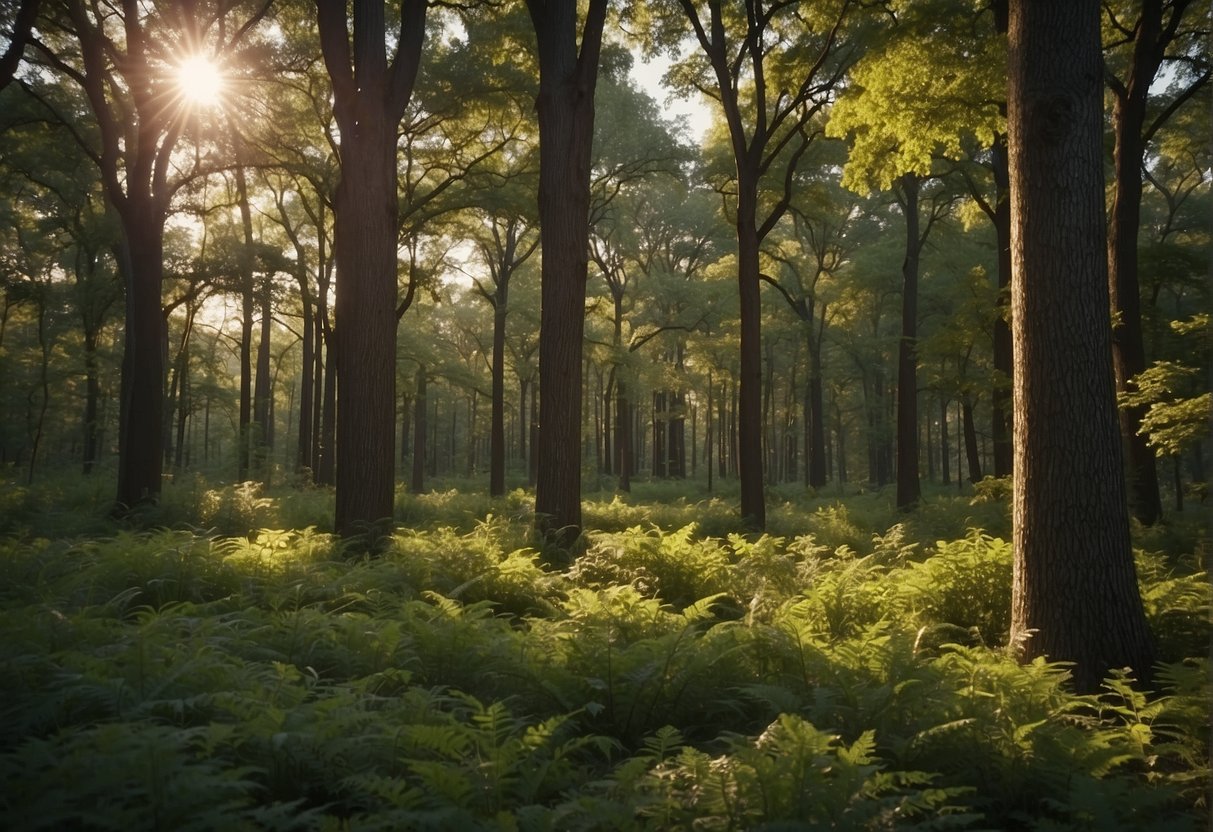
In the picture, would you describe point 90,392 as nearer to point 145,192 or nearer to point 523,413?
point 145,192

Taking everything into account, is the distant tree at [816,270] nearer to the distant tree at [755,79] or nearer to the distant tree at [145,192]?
the distant tree at [755,79]

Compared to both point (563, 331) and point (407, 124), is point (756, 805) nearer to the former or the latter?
point (563, 331)

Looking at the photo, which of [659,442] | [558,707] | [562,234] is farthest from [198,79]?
[659,442]

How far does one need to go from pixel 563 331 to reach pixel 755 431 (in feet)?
16.6

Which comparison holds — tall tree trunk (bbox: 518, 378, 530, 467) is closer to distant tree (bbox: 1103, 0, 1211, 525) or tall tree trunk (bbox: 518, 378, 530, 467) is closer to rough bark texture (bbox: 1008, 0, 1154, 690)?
distant tree (bbox: 1103, 0, 1211, 525)

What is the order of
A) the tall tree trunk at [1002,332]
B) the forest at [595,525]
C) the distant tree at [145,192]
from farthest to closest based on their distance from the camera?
the tall tree trunk at [1002,332]
the distant tree at [145,192]
the forest at [595,525]

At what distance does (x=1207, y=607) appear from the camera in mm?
5551

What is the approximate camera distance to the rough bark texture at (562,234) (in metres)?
9.27

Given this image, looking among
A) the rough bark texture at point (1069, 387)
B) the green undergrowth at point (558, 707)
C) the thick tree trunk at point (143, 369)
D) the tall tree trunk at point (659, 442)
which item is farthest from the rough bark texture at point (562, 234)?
the tall tree trunk at point (659, 442)

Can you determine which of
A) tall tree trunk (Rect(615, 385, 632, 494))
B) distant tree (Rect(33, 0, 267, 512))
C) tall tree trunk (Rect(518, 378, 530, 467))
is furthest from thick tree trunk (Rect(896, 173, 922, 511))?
tall tree trunk (Rect(518, 378, 530, 467))

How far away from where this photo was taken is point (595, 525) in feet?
44.6

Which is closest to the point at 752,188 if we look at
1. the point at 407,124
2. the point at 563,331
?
the point at 563,331

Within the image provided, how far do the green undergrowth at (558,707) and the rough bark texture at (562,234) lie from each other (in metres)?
2.33

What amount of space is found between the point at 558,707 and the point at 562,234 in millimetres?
6616
